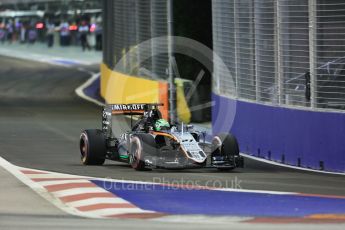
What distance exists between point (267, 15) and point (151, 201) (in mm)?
8197

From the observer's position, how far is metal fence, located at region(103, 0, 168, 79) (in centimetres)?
3111

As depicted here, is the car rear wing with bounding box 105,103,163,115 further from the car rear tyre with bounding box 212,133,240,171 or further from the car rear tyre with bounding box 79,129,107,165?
the car rear tyre with bounding box 212,133,240,171

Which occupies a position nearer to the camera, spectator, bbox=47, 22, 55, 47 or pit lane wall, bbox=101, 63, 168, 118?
pit lane wall, bbox=101, 63, 168, 118

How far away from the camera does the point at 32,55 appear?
213 feet

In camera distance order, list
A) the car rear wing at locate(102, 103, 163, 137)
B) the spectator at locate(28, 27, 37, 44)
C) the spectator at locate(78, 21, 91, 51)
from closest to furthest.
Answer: the car rear wing at locate(102, 103, 163, 137), the spectator at locate(78, 21, 91, 51), the spectator at locate(28, 27, 37, 44)

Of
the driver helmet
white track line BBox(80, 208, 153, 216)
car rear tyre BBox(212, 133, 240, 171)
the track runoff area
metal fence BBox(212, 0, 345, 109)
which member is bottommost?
the track runoff area

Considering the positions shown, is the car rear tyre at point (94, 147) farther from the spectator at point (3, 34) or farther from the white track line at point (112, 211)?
the spectator at point (3, 34)

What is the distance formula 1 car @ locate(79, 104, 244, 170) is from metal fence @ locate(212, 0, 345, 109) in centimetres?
242

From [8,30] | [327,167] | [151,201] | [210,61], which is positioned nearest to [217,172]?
[327,167]

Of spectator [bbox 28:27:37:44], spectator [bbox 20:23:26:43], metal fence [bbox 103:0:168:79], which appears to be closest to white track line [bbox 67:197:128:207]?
metal fence [bbox 103:0:168:79]

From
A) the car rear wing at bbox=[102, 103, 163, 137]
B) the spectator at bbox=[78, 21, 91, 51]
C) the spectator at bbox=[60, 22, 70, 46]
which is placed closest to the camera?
the car rear wing at bbox=[102, 103, 163, 137]

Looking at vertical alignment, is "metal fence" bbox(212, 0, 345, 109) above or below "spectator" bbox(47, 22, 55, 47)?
above

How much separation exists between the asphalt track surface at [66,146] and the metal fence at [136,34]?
191 centimetres

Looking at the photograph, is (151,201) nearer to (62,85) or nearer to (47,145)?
(47,145)
